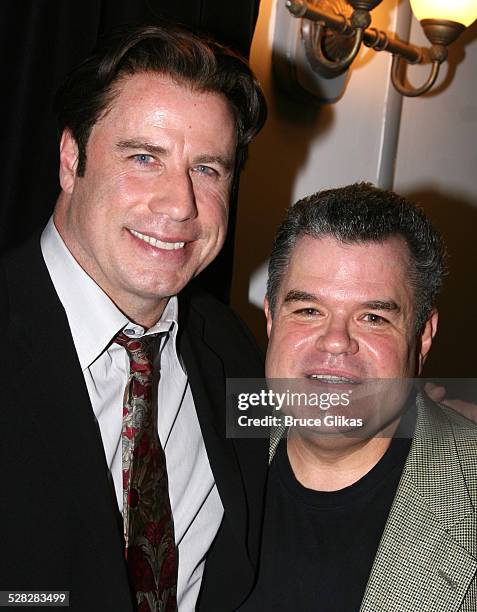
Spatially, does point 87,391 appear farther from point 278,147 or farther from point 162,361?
point 278,147

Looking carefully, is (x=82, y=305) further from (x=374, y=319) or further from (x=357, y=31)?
(x=357, y=31)

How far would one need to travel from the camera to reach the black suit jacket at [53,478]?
126 centimetres

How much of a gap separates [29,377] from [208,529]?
1.42 ft

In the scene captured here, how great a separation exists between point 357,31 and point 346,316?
952 millimetres

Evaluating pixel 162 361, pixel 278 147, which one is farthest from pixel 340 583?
pixel 278 147

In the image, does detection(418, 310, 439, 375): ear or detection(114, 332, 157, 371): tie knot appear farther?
detection(418, 310, 439, 375): ear

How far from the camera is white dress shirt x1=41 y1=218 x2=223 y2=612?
1430mm

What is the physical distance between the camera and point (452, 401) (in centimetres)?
188

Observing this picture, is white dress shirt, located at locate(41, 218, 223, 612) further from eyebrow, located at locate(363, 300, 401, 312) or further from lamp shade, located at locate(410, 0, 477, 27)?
lamp shade, located at locate(410, 0, 477, 27)

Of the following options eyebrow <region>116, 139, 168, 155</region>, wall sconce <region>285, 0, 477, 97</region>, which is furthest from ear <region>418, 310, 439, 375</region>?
wall sconce <region>285, 0, 477, 97</region>

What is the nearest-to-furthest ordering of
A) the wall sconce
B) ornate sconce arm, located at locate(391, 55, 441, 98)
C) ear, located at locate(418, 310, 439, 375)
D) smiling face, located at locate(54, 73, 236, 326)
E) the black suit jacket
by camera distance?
1. the black suit jacket
2. smiling face, located at locate(54, 73, 236, 326)
3. ear, located at locate(418, 310, 439, 375)
4. the wall sconce
5. ornate sconce arm, located at locate(391, 55, 441, 98)

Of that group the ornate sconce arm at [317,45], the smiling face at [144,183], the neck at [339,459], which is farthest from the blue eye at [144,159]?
the ornate sconce arm at [317,45]

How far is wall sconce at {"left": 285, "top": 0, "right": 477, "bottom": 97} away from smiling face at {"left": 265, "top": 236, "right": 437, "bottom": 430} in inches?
30.5

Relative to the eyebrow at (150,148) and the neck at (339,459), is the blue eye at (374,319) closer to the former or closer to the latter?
the neck at (339,459)
